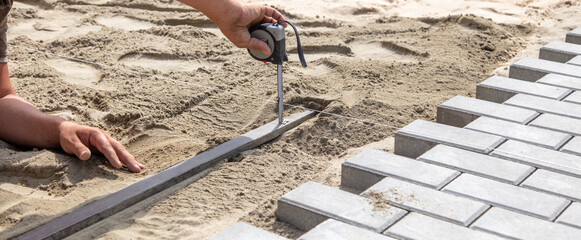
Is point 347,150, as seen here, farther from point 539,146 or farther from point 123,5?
point 123,5

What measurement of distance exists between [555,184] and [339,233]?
0.89 m

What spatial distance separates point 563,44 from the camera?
424 cm

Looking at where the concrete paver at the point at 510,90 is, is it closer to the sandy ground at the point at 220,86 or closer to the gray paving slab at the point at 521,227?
the sandy ground at the point at 220,86

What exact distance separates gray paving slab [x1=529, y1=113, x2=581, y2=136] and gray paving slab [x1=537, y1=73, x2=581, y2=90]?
43 cm

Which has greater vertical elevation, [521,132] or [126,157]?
[521,132]

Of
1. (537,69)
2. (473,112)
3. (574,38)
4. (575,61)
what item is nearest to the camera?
(473,112)

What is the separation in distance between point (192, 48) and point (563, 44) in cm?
233

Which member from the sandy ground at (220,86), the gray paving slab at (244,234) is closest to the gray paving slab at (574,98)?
the sandy ground at (220,86)

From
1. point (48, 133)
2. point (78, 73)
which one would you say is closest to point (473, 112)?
point (48, 133)

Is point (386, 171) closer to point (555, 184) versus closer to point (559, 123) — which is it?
point (555, 184)

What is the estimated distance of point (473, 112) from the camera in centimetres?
326

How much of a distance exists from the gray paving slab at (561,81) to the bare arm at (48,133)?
2107 millimetres

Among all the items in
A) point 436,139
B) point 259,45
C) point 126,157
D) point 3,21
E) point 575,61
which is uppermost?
point 3,21

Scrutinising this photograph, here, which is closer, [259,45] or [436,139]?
[436,139]
